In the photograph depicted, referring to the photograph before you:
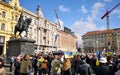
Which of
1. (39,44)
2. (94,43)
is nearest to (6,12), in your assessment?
(39,44)

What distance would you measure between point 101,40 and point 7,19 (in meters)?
100.0

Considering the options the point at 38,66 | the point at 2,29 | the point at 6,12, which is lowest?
the point at 38,66

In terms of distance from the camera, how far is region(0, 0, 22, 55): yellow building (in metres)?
50.5

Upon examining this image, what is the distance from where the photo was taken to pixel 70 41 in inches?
4584

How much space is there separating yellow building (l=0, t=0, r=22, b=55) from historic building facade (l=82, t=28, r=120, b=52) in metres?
86.4

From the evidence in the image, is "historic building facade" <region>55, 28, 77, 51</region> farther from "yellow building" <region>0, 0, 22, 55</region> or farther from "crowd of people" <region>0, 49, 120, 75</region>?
"crowd of people" <region>0, 49, 120, 75</region>

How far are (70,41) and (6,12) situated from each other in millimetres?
67071

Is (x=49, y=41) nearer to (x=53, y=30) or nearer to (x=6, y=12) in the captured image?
(x=53, y=30)

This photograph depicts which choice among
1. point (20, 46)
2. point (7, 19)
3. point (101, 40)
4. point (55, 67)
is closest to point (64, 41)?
point (101, 40)

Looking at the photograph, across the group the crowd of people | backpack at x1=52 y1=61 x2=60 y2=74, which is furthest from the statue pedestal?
backpack at x1=52 y1=61 x2=60 y2=74

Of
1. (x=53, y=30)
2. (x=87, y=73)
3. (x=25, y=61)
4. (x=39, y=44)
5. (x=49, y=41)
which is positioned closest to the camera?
(x=87, y=73)

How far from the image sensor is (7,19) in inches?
2080

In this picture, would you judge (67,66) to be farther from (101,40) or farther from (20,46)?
(101,40)

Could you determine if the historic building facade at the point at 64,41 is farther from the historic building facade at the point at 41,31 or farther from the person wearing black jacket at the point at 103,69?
the person wearing black jacket at the point at 103,69
